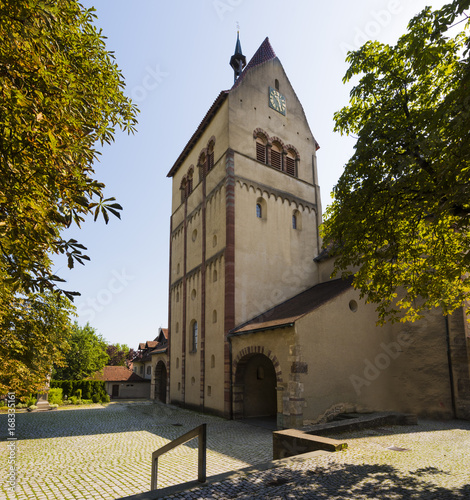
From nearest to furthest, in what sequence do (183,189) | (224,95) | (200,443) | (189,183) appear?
(200,443) < (224,95) < (189,183) < (183,189)

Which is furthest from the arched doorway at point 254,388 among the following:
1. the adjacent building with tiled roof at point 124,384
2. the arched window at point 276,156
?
the adjacent building with tiled roof at point 124,384

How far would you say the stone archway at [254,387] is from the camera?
16.5 m

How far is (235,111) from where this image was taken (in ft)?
67.2

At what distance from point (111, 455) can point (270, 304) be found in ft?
35.1

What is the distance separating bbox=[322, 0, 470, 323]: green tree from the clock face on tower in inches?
548

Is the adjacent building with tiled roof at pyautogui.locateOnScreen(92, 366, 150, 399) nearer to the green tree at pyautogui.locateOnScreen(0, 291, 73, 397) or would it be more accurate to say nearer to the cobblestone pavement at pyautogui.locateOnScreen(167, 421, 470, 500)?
the green tree at pyautogui.locateOnScreen(0, 291, 73, 397)

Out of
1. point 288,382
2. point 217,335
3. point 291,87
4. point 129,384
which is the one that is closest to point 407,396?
point 288,382

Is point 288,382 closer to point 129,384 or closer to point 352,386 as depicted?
point 352,386

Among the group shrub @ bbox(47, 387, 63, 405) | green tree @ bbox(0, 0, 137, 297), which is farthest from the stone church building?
green tree @ bbox(0, 0, 137, 297)

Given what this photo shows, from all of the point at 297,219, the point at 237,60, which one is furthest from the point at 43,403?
the point at 237,60

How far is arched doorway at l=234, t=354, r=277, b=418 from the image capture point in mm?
16578

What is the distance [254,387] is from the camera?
17.4m

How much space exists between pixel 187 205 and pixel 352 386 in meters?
16.1

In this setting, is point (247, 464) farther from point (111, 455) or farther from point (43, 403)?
point (43, 403)
